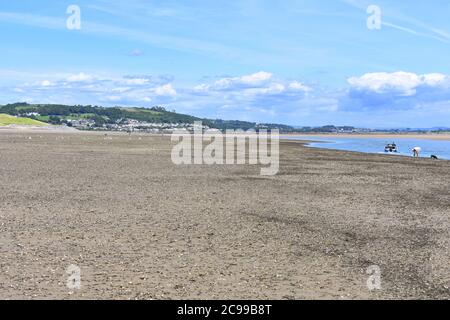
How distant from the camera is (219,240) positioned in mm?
12805

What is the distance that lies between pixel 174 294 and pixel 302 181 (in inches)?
778

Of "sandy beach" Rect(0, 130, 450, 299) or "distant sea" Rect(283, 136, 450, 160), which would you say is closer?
"sandy beach" Rect(0, 130, 450, 299)

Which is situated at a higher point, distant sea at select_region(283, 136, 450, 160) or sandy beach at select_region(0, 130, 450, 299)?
distant sea at select_region(283, 136, 450, 160)

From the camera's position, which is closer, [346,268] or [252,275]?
[252,275]

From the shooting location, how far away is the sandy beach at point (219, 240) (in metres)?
9.06

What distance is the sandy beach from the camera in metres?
9.06

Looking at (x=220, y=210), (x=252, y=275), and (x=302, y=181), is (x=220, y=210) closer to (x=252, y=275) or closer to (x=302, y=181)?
(x=252, y=275)

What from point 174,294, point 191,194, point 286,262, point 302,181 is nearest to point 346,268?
point 286,262

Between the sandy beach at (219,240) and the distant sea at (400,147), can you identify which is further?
the distant sea at (400,147)

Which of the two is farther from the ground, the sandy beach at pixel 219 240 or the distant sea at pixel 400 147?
the distant sea at pixel 400 147
